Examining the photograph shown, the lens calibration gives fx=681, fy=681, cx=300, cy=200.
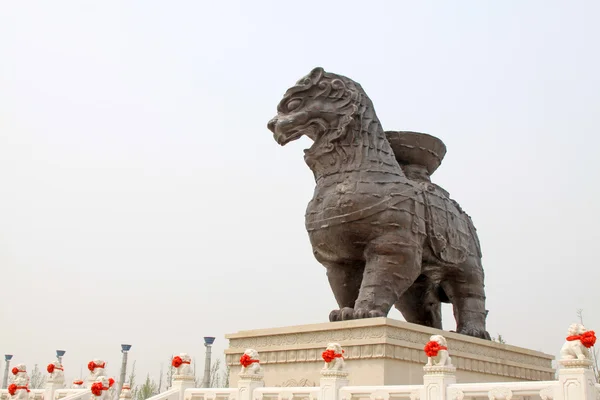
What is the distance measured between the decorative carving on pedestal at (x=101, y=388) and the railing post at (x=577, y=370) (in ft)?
14.8

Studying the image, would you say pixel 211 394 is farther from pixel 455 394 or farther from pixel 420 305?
pixel 420 305

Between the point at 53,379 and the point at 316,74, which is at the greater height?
the point at 316,74

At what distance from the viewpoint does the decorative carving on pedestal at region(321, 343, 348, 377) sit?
5293 millimetres

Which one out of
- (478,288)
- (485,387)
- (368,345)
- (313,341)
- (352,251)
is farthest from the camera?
(478,288)

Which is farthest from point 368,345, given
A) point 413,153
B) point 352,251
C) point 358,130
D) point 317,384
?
point 413,153

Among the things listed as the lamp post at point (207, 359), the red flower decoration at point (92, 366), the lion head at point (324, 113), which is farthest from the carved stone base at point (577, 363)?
the lamp post at point (207, 359)

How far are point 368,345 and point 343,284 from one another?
129 centimetres

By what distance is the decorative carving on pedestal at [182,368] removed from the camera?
6.58 m

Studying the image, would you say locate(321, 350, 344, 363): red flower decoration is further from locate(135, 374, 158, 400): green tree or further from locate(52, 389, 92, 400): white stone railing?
locate(135, 374, 158, 400): green tree

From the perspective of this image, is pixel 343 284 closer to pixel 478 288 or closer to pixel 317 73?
pixel 478 288

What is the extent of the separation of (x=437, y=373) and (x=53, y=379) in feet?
17.5

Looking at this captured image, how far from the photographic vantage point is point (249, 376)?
19.1 feet

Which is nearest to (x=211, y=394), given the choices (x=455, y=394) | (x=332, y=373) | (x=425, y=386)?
(x=332, y=373)

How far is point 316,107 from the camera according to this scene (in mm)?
7172
